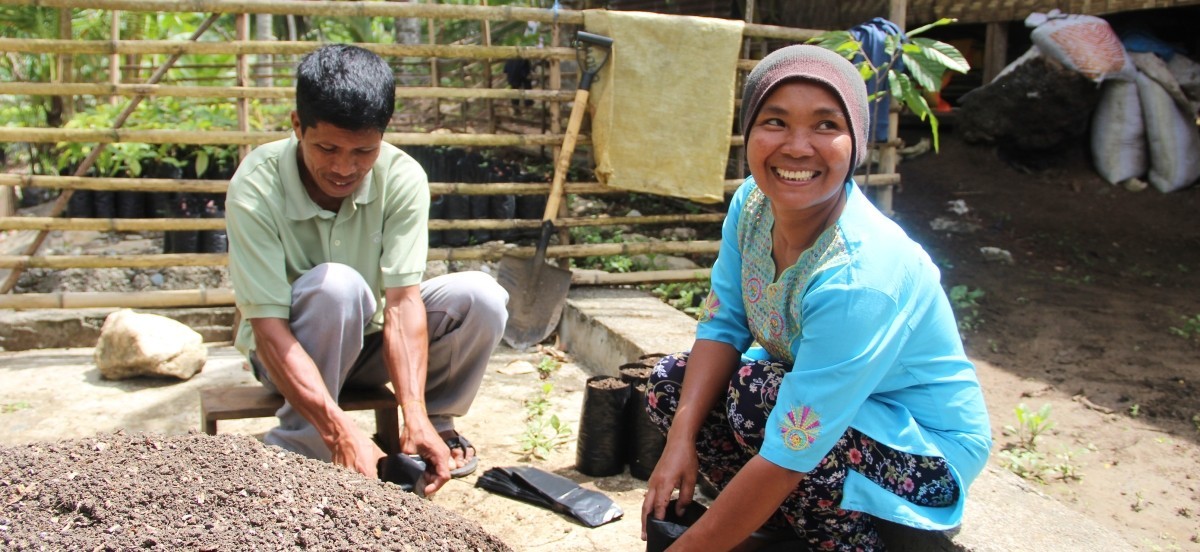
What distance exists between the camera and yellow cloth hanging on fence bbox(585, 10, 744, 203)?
4.44 m

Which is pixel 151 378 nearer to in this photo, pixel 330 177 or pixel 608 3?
pixel 330 177

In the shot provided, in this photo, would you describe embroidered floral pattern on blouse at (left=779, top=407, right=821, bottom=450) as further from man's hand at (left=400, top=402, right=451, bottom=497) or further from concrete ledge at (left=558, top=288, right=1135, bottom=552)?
man's hand at (left=400, top=402, right=451, bottom=497)

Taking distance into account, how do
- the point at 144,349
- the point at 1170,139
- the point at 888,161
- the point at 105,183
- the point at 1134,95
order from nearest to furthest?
the point at 144,349, the point at 105,183, the point at 888,161, the point at 1170,139, the point at 1134,95

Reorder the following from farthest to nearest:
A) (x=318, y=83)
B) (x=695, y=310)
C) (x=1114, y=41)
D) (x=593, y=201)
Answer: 1. (x=593, y=201)
2. (x=1114, y=41)
3. (x=695, y=310)
4. (x=318, y=83)

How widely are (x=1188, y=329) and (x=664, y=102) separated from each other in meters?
2.62

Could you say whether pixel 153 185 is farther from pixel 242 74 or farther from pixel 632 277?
pixel 632 277

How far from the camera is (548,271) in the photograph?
14.9 feet

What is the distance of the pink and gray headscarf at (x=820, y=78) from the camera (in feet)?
5.41

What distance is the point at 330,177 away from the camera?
2395mm

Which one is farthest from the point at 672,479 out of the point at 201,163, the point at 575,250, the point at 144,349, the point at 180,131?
the point at 201,163

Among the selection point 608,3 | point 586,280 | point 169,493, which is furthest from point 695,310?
point 608,3

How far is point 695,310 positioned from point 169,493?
9.81ft

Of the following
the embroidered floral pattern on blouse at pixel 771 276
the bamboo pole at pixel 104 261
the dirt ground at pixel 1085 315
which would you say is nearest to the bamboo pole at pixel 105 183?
the bamboo pole at pixel 104 261

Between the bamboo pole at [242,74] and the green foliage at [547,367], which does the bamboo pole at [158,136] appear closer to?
the bamboo pole at [242,74]
